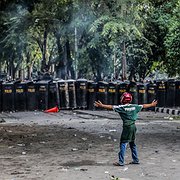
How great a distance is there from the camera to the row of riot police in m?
23.2

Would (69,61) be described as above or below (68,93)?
above

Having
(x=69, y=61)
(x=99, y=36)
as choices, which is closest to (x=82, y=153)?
(x=99, y=36)

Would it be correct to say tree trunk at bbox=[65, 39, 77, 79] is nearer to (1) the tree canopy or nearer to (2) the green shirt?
(1) the tree canopy

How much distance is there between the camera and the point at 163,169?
817cm

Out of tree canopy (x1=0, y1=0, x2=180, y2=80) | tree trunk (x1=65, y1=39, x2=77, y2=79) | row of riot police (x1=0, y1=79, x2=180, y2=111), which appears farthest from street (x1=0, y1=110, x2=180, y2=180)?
tree trunk (x1=65, y1=39, x2=77, y2=79)

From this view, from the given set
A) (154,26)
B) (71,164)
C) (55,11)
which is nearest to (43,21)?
(55,11)

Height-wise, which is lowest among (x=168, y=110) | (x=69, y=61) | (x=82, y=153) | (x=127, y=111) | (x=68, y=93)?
(x=82, y=153)

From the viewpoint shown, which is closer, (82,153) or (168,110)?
(82,153)

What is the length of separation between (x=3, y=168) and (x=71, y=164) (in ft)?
3.94

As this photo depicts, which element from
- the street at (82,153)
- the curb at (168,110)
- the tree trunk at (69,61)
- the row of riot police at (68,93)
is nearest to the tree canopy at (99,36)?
the tree trunk at (69,61)

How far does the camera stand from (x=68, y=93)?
77.9 feet

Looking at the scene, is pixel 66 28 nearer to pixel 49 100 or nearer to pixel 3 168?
pixel 49 100

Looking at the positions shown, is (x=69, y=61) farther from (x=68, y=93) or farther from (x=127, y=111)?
(x=127, y=111)

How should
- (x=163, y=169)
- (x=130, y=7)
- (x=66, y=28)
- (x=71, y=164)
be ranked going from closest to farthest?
(x=163, y=169) < (x=71, y=164) < (x=130, y=7) < (x=66, y=28)
